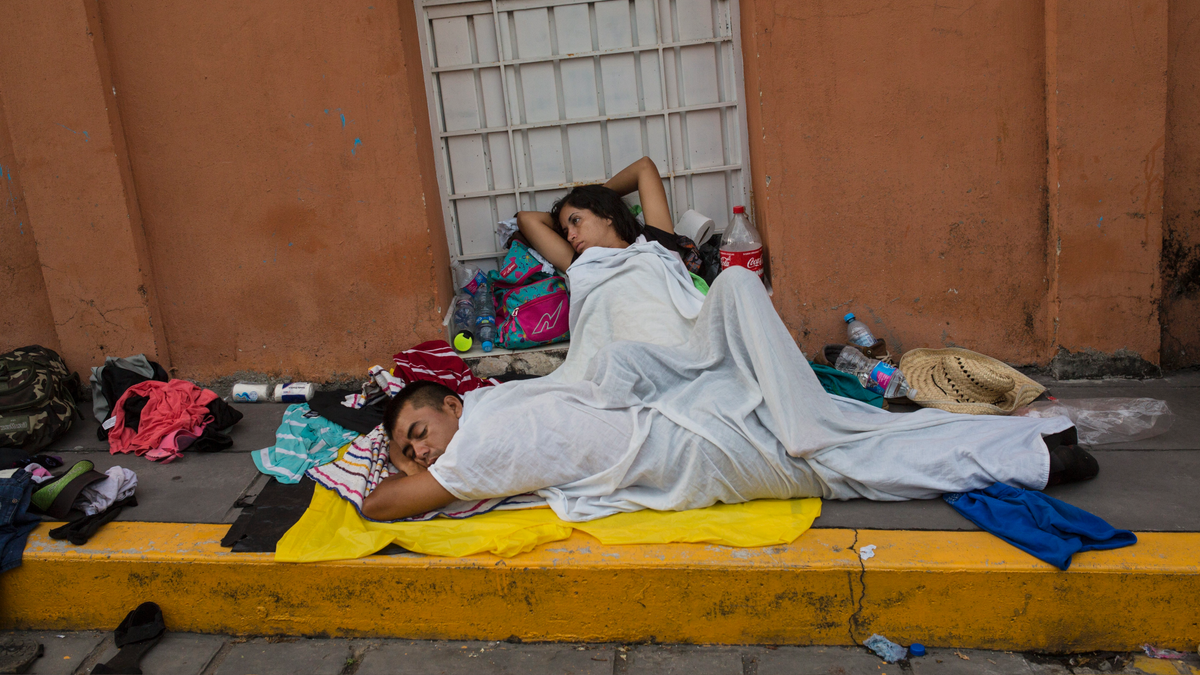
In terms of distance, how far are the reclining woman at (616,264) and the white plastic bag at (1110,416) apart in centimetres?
158

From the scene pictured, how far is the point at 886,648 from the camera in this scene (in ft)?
8.12

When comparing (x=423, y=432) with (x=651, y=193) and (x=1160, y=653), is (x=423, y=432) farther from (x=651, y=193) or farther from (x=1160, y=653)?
(x=1160, y=653)

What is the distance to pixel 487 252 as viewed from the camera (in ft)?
15.2

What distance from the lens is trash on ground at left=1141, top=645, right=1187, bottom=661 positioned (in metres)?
2.40

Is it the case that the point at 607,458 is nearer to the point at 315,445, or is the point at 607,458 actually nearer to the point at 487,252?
the point at 315,445

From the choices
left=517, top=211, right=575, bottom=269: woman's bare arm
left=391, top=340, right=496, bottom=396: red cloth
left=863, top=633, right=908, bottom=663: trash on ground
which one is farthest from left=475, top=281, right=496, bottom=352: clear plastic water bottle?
left=863, top=633, right=908, bottom=663: trash on ground

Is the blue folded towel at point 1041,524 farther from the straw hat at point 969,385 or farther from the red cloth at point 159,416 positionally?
the red cloth at point 159,416

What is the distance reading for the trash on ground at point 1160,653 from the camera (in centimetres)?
240

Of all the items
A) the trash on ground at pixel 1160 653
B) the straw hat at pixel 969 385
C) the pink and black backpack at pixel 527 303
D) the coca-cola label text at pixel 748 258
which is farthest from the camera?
the pink and black backpack at pixel 527 303

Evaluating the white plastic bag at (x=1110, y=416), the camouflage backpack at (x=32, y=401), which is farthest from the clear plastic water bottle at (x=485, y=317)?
the white plastic bag at (x=1110, y=416)

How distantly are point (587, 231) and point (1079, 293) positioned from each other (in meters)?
2.40

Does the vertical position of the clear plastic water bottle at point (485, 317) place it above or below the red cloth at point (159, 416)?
above

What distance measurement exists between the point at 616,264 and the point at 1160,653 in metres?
2.63

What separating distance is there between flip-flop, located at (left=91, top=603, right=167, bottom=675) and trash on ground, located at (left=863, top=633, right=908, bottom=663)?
2330 mm
